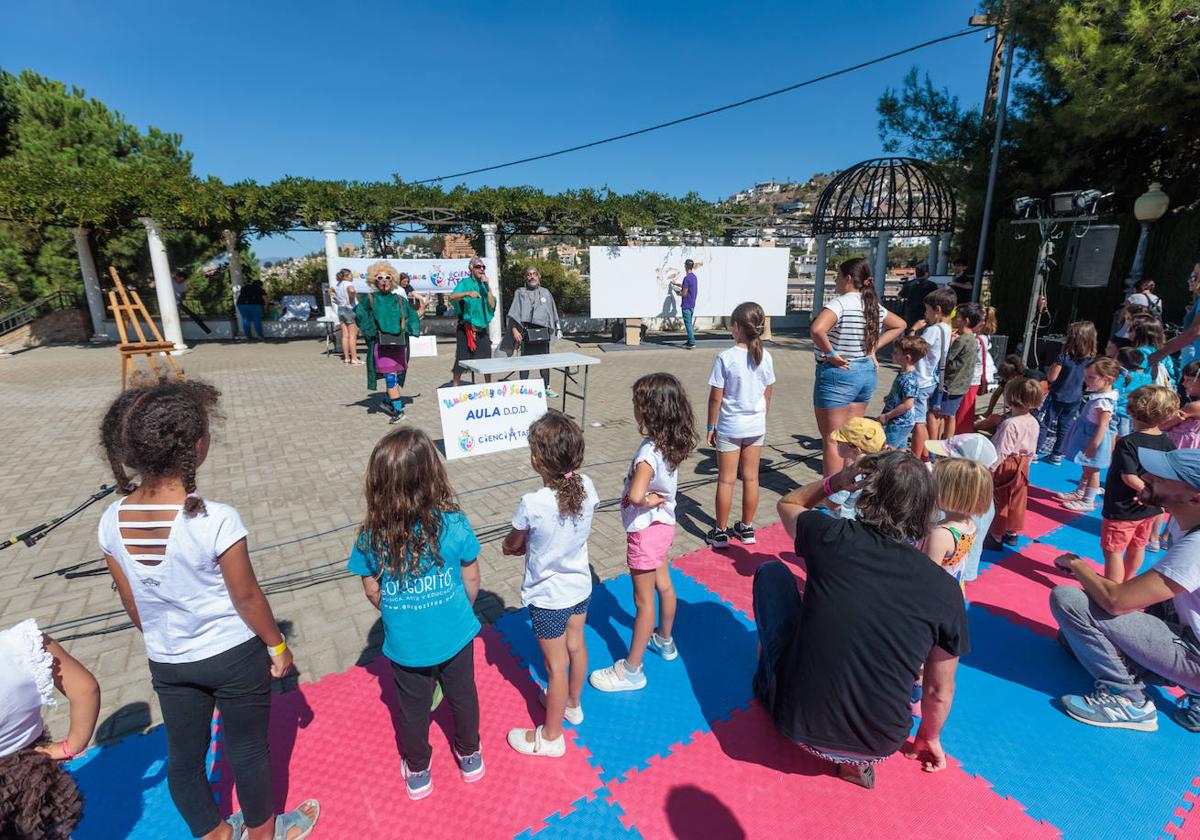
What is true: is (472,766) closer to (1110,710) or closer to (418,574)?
(418,574)

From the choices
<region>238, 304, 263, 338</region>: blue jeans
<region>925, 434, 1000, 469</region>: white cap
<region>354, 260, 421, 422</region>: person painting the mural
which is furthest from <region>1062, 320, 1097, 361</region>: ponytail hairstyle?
<region>238, 304, 263, 338</region>: blue jeans

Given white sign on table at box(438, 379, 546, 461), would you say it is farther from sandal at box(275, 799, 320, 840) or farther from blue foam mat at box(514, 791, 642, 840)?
blue foam mat at box(514, 791, 642, 840)

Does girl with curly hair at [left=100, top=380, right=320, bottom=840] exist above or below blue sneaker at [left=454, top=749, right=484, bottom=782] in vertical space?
above

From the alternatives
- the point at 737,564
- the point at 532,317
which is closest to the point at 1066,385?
the point at 737,564

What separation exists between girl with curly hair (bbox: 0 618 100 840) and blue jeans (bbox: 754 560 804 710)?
7.14ft

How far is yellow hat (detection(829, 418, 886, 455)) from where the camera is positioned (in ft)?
9.16

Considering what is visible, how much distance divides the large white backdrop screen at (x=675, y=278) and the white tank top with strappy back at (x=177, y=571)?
44.3 ft

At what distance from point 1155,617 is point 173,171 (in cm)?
1720

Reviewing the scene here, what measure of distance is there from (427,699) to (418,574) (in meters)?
0.51

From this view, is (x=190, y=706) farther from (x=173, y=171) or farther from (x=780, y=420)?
(x=173, y=171)

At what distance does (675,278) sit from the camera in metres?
15.5

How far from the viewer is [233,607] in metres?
1.77

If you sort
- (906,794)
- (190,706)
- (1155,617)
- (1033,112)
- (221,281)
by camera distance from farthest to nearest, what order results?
(221,281), (1033,112), (1155,617), (906,794), (190,706)

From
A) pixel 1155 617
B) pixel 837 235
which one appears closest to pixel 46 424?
pixel 1155 617
